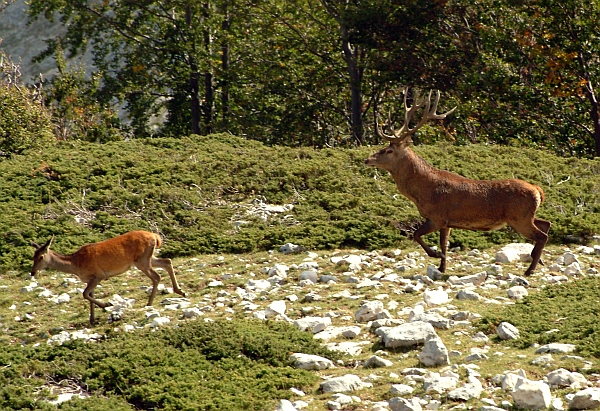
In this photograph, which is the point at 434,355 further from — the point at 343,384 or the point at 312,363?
the point at 312,363

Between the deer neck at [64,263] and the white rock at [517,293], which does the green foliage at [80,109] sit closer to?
the deer neck at [64,263]

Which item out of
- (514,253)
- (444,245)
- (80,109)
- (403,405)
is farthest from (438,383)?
(80,109)

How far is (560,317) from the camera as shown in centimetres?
994

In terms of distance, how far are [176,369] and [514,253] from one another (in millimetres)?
5972

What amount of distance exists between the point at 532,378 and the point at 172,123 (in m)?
23.3

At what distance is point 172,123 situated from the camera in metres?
30.5

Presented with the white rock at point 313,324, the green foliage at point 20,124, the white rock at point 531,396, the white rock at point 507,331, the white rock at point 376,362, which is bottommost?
the white rock at point 313,324

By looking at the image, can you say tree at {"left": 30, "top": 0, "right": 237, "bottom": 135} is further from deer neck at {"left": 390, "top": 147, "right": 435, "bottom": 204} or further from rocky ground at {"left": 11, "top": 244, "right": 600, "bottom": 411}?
deer neck at {"left": 390, "top": 147, "right": 435, "bottom": 204}

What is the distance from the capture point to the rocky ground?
8.00 meters

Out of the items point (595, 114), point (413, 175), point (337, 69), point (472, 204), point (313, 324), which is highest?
point (337, 69)

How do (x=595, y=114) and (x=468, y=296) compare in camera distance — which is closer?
(x=468, y=296)

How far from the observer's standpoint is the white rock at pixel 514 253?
13.0m

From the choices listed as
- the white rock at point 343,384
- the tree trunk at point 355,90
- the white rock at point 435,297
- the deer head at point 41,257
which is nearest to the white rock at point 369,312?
the white rock at point 435,297

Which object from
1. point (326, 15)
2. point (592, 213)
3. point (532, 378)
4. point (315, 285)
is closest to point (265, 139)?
point (326, 15)
